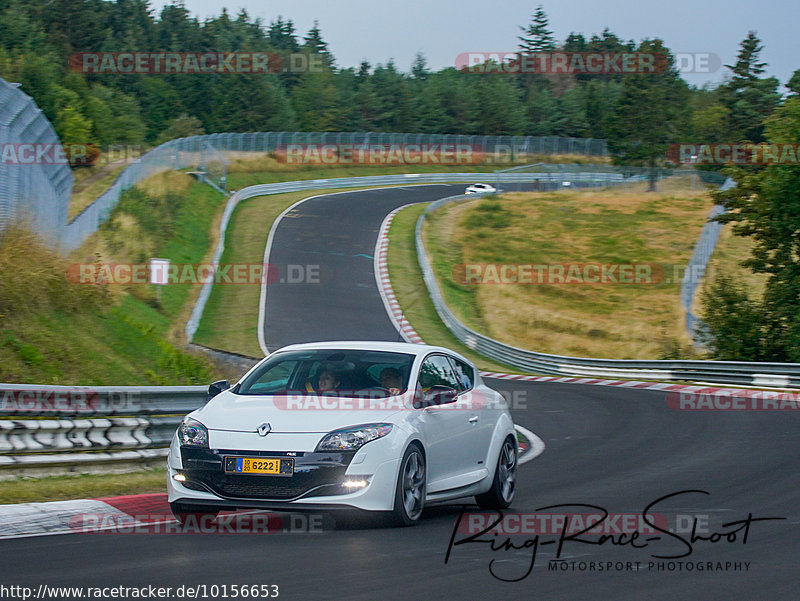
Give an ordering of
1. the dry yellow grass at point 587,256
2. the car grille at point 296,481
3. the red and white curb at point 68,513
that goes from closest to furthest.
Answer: the red and white curb at point 68,513, the car grille at point 296,481, the dry yellow grass at point 587,256

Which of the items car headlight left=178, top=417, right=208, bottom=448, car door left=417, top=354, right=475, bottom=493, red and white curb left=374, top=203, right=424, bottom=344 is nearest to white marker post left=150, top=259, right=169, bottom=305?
red and white curb left=374, top=203, right=424, bottom=344

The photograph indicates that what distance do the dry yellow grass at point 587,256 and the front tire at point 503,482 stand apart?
26809mm

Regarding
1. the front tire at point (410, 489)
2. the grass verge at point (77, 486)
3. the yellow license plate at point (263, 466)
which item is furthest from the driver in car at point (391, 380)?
the grass verge at point (77, 486)

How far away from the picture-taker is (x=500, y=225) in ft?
195

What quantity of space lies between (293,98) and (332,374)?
404ft

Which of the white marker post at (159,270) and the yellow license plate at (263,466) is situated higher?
the yellow license plate at (263,466)

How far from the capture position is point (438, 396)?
915 cm

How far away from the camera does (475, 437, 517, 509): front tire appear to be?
979 cm

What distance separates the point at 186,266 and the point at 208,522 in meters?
31.6

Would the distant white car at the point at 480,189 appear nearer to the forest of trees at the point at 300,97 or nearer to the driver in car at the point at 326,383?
the forest of trees at the point at 300,97

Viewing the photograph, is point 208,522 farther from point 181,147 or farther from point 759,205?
point 181,147

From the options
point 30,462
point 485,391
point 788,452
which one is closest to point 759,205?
point 788,452

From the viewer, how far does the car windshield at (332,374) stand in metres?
8.92

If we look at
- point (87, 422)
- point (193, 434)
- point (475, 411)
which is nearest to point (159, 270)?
point (87, 422)
